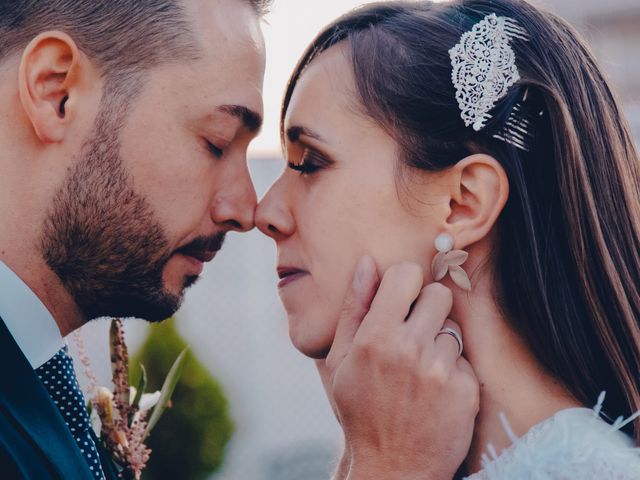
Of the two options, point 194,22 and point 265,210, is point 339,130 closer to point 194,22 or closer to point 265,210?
point 265,210

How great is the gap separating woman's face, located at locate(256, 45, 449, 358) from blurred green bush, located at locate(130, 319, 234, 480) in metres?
4.50

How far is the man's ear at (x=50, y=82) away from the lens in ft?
7.99

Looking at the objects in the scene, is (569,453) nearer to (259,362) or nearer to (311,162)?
(311,162)

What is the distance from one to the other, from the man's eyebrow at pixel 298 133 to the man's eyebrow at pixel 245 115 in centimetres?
24

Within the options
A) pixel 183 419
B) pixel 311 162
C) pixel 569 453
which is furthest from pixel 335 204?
pixel 183 419

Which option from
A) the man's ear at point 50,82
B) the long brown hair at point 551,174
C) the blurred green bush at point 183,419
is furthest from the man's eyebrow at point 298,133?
the blurred green bush at point 183,419

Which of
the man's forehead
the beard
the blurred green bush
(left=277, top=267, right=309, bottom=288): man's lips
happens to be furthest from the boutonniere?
the blurred green bush

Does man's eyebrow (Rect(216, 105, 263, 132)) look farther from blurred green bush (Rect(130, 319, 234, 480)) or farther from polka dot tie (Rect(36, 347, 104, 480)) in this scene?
blurred green bush (Rect(130, 319, 234, 480))

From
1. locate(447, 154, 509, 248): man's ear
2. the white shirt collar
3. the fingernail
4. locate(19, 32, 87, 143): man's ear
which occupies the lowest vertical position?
the white shirt collar

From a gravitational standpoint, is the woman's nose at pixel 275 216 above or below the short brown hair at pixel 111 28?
below

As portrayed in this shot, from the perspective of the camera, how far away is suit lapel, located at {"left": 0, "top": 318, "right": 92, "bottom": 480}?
2064mm

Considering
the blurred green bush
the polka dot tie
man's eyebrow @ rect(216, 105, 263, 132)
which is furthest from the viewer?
the blurred green bush

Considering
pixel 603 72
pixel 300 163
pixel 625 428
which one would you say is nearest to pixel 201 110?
pixel 300 163

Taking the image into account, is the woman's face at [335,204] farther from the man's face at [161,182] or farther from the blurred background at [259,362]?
the blurred background at [259,362]
